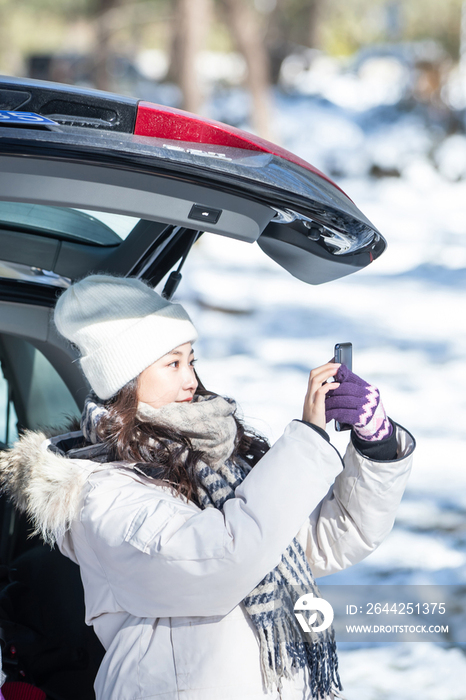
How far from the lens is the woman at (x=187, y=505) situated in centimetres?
144

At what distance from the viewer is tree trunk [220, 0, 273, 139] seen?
1152cm

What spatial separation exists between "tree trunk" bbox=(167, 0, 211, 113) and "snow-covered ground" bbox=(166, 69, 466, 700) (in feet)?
7.11

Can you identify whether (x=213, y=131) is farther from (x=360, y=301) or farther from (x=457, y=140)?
(x=457, y=140)

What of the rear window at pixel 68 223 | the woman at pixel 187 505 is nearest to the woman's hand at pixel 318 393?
the woman at pixel 187 505

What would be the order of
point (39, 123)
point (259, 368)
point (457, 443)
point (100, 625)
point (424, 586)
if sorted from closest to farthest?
point (39, 123)
point (100, 625)
point (424, 586)
point (457, 443)
point (259, 368)

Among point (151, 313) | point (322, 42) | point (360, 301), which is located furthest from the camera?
point (322, 42)

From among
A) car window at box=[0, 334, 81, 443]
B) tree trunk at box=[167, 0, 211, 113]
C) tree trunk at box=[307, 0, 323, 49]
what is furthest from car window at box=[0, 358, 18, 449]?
tree trunk at box=[307, 0, 323, 49]

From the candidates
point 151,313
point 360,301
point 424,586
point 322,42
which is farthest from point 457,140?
point 322,42

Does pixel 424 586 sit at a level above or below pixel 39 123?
below

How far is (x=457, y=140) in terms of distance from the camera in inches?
619

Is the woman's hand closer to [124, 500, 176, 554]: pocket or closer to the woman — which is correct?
the woman

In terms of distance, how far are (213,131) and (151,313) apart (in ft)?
1.62

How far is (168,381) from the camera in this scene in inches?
67.6

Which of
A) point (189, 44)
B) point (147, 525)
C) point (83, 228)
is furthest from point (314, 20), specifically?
point (147, 525)
